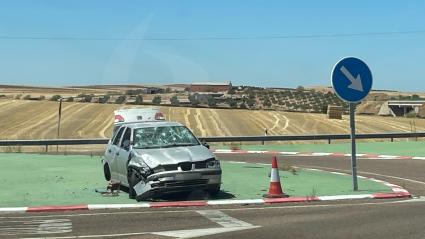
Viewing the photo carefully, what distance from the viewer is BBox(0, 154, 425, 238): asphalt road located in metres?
8.85

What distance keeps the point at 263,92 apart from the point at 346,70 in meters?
125

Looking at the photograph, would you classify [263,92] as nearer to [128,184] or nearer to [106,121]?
[106,121]

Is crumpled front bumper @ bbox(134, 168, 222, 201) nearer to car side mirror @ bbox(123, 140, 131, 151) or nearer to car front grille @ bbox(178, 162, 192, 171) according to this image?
car front grille @ bbox(178, 162, 192, 171)

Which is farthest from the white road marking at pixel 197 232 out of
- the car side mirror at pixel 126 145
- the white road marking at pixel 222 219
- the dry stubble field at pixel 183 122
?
the dry stubble field at pixel 183 122

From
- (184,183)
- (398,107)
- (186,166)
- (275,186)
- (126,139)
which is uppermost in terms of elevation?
(398,107)

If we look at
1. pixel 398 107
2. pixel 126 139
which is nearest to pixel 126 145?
pixel 126 139

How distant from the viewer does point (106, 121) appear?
5025cm

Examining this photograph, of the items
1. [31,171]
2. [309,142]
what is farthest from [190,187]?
[309,142]

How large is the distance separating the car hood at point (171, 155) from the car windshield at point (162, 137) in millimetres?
368

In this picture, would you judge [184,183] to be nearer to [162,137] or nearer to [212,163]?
[212,163]

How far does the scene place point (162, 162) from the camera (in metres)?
12.0

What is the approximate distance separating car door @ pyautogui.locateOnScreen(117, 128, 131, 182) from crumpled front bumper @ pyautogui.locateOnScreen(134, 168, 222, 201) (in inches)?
37.7

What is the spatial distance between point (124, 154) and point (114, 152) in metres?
0.98

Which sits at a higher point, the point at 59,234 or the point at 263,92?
the point at 263,92
